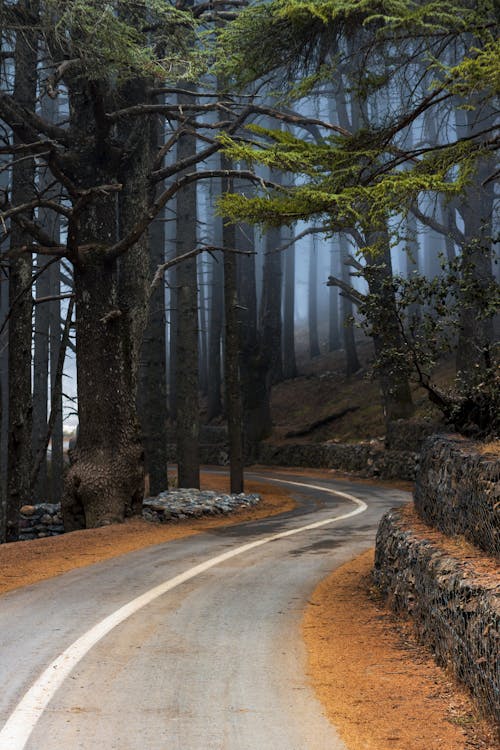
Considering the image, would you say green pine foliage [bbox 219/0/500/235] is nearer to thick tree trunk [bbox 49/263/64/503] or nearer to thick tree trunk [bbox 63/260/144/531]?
thick tree trunk [bbox 63/260/144/531]

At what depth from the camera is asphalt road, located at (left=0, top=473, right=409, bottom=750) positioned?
5.10 meters

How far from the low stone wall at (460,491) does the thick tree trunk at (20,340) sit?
29.8ft

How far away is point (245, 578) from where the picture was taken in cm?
1070

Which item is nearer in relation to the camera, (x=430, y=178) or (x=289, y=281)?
(x=430, y=178)

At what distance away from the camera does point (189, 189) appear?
24.7 meters

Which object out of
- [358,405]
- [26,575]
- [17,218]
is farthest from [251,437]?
[26,575]

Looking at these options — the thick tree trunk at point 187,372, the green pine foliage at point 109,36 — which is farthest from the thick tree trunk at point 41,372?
the green pine foliage at point 109,36

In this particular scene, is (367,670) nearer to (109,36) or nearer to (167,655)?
(167,655)

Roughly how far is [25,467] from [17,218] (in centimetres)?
647

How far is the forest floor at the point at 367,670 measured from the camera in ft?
17.3

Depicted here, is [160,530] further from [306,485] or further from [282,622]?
[306,485]

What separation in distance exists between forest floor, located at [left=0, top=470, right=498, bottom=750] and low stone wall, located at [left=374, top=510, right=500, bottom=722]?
6.6 inches

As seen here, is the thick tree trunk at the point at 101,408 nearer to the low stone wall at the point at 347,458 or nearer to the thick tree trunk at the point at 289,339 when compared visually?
the low stone wall at the point at 347,458

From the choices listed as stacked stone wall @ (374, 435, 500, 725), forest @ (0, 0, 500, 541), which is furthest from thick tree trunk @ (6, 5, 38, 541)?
stacked stone wall @ (374, 435, 500, 725)
